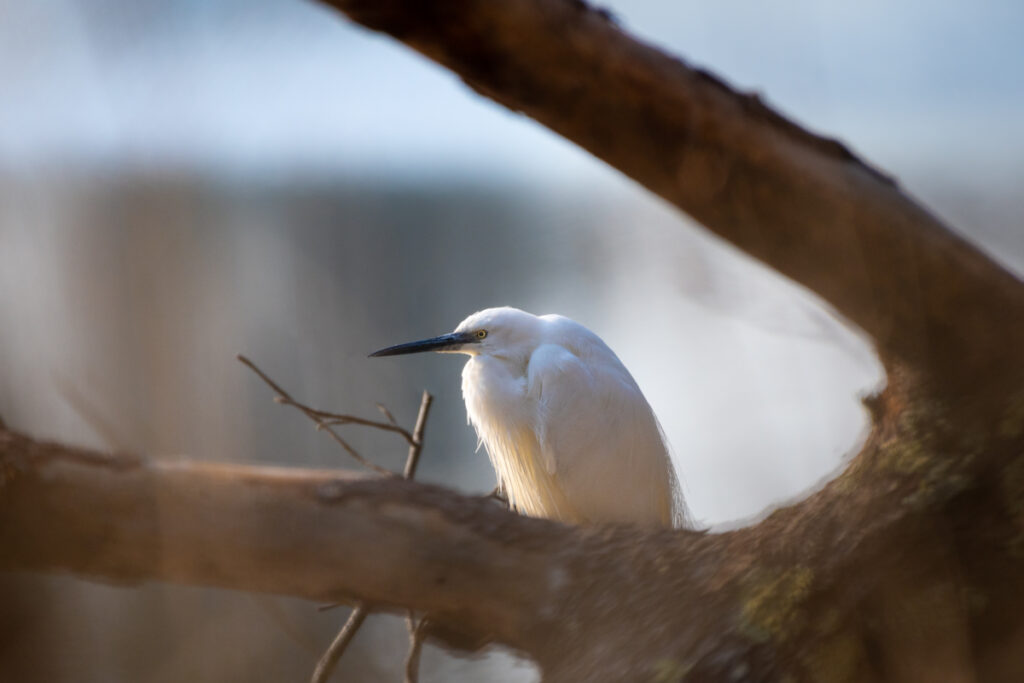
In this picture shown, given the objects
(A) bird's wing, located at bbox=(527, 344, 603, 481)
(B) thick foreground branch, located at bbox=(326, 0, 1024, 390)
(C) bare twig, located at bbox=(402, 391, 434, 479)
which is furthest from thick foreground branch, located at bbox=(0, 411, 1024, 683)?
(A) bird's wing, located at bbox=(527, 344, 603, 481)

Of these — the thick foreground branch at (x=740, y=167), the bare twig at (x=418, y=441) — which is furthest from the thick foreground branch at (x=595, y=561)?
the bare twig at (x=418, y=441)

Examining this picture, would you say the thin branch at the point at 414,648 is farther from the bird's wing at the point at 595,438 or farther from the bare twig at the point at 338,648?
the bird's wing at the point at 595,438

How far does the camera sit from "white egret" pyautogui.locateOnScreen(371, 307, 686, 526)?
60.6 inches

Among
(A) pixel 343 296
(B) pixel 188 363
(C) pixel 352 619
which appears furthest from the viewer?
(A) pixel 343 296

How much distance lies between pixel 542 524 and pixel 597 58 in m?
0.54

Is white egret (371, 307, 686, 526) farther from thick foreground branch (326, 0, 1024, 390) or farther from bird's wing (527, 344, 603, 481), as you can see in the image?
thick foreground branch (326, 0, 1024, 390)

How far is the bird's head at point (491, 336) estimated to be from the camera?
5.09ft

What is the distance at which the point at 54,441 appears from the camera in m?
0.84

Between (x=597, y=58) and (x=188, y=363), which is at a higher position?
(x=597, y=58)

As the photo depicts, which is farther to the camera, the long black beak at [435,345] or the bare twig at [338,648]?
the long black beak at [435,345]

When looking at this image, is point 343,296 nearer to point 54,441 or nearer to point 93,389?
point 93,389

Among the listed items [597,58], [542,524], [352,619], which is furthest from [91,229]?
[597,58]

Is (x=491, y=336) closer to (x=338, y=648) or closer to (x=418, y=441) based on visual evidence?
(x=418, y=441)

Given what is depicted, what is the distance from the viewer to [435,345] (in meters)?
1.53
